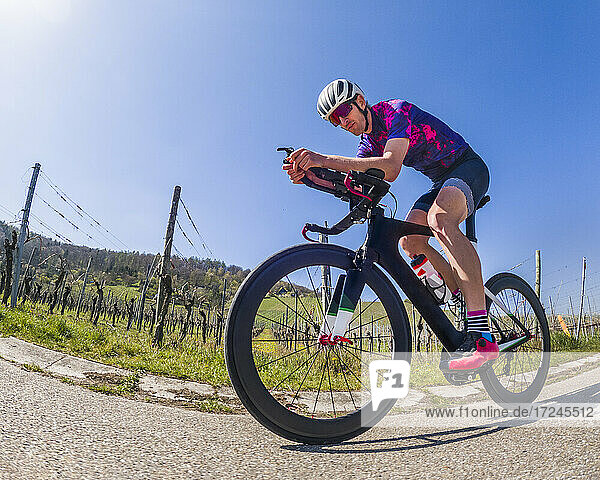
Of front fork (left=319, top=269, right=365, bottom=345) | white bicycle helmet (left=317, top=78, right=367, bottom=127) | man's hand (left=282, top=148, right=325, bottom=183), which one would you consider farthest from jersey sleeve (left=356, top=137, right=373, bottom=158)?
front fork (left=319, top=269, right=365, bottom=345)

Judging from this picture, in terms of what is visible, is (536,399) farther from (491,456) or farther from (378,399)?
(491,456)

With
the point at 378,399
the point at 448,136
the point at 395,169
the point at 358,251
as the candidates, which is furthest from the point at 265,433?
the point at 448,136

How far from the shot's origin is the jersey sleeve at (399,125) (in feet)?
7.36

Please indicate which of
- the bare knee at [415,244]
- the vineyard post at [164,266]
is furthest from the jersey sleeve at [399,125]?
the vineyard post at [164,266]

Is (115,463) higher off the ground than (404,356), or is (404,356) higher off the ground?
(404,356)

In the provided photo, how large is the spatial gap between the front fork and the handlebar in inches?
11.9

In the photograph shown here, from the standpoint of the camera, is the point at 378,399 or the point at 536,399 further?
the point at 536,399

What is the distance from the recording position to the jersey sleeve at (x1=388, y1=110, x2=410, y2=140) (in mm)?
2242

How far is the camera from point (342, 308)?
1952 mm

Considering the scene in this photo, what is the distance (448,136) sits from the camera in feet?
8.14

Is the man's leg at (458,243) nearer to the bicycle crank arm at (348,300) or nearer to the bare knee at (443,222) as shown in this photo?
the bare knee at (443,222)

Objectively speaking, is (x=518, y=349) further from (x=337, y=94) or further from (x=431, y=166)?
→ (x=337, y=94)

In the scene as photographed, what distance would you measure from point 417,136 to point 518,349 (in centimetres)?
183

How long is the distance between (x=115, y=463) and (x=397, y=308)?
1.47 meters
